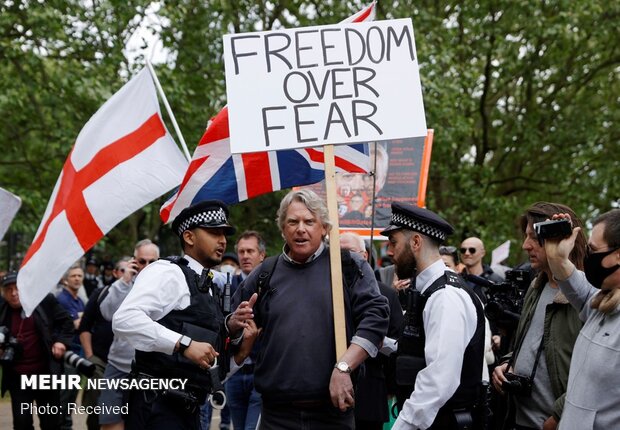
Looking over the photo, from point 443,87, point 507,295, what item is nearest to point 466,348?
point 507,295

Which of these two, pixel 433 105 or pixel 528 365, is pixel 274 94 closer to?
pixel 528 365

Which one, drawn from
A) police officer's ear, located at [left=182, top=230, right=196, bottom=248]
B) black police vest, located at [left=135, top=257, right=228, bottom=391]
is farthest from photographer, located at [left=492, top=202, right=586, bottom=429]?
police officer's ear, located at [left=182, top=230, right=196, bottom=248]

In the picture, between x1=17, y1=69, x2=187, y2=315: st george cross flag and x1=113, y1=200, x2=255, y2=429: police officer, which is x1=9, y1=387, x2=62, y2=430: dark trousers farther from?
x1=113, y1=200, x2=255, y2=429: police officer

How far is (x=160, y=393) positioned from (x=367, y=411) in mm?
1558

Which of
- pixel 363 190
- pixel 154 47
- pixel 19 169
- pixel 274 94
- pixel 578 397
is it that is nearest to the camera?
pixel 578 397

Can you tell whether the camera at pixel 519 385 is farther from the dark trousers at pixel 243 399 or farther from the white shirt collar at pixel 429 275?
the dark trousers at pixel 243 399

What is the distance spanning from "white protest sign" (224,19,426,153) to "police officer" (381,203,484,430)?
0.70m

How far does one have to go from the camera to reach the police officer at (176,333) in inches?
201

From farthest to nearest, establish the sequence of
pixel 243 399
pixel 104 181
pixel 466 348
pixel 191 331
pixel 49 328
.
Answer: pixel 49 328 → pixel 243 399 → pixel 104 181 → pixel 191 331 → pixel 466 348

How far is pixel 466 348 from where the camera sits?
470 centimetres

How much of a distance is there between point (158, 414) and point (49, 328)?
4.73 metres

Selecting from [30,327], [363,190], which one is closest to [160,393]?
[30,327]

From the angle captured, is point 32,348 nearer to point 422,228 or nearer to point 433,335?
point 422,228

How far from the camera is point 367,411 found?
6.25 metres
